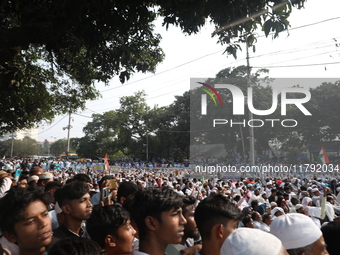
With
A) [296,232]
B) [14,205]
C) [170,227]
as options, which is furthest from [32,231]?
[296,232]

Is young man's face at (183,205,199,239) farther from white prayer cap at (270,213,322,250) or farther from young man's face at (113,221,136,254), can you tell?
white prayer cap at (270,213,322,250)

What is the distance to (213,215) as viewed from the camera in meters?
2.45

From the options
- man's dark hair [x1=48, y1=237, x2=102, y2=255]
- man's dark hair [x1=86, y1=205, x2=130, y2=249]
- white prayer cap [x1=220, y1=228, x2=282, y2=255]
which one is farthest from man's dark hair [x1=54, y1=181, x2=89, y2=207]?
white prayer cap [x1=220, y1=228, x2=282, y2=255]

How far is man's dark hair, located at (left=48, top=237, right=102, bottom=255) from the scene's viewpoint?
5.28 feet

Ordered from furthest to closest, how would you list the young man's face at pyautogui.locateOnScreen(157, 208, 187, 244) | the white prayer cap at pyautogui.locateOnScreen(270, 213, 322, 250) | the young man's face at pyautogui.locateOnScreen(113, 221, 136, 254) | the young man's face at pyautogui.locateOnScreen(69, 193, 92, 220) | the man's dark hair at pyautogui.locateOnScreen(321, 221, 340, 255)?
the young man's face at pyautogui.locateOnScreen(69, 193, 92, 220)
the young man's face at pyautogui.locateOnScreen(113, 221, 136, 254)
the man's dark hair at pyautogui.locateOnScreen(321, 221, 340, 255)
the young man's face at pyautogui.locateOnScreen(157, 208, 187, 244)
the white prayer cap at pyautogui.locateOnScreen(270, 213, 322, 250)

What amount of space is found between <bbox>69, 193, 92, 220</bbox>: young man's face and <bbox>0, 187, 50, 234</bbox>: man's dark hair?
591 millimetres

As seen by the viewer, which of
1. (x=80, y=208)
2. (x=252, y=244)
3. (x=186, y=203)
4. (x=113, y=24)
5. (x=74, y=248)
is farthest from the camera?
(x=113, y=24)

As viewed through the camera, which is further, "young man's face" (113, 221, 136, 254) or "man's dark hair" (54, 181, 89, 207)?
"man's dark hair" (54, 181, 89, 207)

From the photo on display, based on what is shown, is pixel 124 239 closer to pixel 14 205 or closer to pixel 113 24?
pixel 14 205

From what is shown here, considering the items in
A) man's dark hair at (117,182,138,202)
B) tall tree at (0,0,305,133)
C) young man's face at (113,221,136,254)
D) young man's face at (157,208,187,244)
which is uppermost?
tall tree at (0,0,305,133)

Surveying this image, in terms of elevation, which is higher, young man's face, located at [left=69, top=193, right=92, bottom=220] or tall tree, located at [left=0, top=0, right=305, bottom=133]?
tall tree, located at [left=0, top=0, right=305, bottom=133]

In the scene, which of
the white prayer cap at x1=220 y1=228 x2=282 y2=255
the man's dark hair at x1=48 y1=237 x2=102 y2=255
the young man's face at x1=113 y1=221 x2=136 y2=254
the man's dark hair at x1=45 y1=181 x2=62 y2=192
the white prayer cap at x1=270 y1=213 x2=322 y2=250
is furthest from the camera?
the man's dark hair at x1=45 y1=181 x2=62 y2=192

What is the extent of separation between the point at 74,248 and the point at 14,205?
3.19 feet

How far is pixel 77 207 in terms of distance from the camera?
10.2ft
